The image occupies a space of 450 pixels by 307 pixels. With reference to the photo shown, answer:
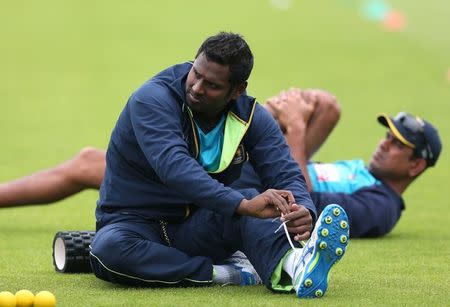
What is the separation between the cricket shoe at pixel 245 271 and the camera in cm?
597

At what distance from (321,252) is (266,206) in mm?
333

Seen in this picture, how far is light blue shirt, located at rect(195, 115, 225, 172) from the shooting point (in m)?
5.83

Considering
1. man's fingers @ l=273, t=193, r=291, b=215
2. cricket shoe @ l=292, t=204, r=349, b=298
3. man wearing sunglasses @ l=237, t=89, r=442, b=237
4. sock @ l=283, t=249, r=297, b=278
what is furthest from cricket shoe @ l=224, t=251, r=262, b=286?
man wearing sunglasses @ l=237, t=89, r=442, b=237

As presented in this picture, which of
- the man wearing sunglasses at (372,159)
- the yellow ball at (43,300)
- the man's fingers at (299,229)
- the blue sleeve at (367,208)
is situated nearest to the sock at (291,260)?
the man's fingers at (299,229)

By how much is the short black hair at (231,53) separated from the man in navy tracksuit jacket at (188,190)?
0.04 feet

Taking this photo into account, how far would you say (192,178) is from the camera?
5.43 metres

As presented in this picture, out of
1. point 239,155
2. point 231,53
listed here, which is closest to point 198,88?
point 231,53

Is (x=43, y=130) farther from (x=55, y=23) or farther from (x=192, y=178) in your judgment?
(x=192, y=178)

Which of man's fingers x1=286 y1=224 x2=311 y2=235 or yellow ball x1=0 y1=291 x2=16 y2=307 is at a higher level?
man's fingers x1=286 y1=224 x2=311 y2=235

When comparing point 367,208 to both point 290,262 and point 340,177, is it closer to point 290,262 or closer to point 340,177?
point 340,177

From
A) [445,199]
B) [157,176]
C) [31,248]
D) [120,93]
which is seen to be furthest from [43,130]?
[157,176]

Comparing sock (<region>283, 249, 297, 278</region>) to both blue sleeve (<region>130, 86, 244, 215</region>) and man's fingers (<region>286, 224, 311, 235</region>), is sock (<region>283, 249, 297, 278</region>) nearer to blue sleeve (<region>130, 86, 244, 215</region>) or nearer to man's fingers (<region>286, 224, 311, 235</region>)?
man's fingers (<region>286, 224, 311, 235</region>)

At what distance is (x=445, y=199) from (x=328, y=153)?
105 inches

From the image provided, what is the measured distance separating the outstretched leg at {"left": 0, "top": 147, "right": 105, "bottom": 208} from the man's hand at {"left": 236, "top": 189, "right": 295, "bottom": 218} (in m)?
2.75
